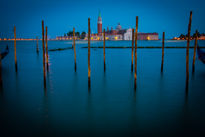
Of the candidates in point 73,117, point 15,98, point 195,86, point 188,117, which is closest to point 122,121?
point 73,117

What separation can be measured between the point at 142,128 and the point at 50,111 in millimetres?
2800

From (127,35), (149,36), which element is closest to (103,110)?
(127,35)

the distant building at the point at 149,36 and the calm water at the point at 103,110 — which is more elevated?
the distant building at the point at 149,36

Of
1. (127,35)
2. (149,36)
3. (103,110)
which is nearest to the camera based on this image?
(103,110)

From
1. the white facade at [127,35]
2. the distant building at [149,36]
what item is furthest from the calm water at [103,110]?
the distant building at [149,36]

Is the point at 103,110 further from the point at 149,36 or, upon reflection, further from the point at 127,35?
the point at 149,36

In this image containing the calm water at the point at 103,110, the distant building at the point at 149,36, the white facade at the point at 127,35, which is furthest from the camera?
the distant building at the point at 149,36

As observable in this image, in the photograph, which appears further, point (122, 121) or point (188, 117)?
point (188, 117)

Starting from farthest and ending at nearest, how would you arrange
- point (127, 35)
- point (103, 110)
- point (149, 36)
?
point (149, 36)
point (127, 35)
point (103, 110)

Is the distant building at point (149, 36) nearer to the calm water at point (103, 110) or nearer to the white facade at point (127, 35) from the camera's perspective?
the white facade at point (127, 35)

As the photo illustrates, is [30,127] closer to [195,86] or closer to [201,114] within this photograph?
[201,114]

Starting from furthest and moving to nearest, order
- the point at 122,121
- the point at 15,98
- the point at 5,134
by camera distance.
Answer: the point at 15,98
the point at 122,121
the point at 5,134

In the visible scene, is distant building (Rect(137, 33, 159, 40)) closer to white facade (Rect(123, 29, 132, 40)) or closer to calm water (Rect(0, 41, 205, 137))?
white facade (Rect(123, 29, 132, 40))

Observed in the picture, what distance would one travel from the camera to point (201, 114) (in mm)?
5496
